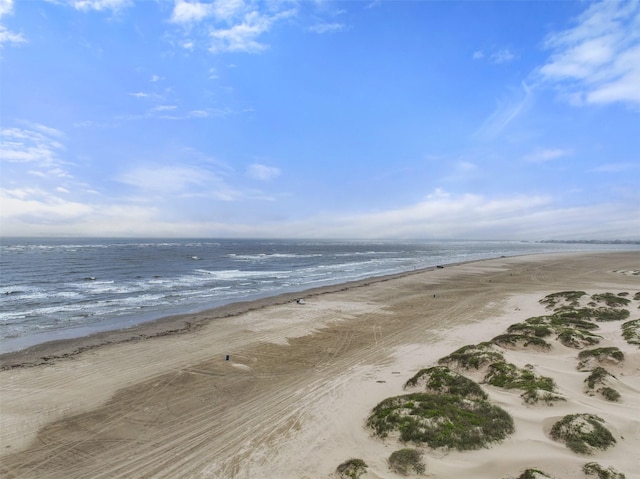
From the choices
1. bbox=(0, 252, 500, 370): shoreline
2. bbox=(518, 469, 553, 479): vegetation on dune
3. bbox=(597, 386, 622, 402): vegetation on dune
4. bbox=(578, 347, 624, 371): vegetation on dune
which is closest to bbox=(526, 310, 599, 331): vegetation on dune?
bbox=(578, 347, 624, 371): vegetation on dune

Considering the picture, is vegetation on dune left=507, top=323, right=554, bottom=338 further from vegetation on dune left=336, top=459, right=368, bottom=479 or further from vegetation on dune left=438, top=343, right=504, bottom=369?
vegetation on dune left=336, top=459, right=368, bottom=479

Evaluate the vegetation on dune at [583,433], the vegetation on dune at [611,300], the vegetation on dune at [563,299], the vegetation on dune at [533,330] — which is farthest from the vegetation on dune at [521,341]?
the vegetation on dune at [611,300]

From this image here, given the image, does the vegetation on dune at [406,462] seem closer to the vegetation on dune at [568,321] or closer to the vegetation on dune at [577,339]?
the vegetation on dune at [577,339]

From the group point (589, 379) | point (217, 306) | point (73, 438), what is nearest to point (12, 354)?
point (73, 438)

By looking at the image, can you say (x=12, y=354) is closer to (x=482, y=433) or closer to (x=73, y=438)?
(x=73, y=438)

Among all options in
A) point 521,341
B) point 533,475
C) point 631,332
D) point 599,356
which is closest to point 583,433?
point 533,475
